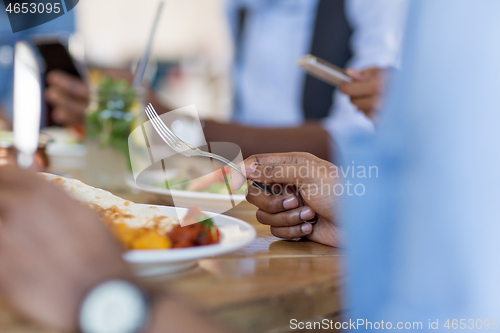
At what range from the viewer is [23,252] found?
174 millimetres

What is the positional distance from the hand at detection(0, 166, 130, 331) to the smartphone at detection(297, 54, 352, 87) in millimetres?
301

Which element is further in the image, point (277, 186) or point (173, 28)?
point (173, 28)

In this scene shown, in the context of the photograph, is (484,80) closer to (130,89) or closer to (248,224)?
(248,224)

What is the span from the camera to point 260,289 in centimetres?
21

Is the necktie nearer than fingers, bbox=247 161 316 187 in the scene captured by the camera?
No

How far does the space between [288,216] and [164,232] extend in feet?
0.35

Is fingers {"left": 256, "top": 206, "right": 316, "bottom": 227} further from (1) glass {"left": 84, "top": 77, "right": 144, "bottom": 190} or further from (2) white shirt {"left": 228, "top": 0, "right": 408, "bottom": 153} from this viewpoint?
(2) white shirt {"left": 228, "top": 0, "right": 408, "bottom": 153}

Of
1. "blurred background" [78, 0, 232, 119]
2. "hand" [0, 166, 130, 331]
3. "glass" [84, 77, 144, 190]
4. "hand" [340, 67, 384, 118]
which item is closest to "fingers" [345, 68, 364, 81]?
"hand" [340, 67, 384, 118]

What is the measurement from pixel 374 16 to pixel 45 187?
2.85ft

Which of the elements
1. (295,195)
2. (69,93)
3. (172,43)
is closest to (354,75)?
(295,195)

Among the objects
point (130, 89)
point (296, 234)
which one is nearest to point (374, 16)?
point (130, 89)

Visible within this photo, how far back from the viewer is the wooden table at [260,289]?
0.19 m

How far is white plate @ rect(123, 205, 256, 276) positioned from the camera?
7.7 inches

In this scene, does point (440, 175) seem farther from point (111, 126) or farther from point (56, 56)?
point (56, 56)
